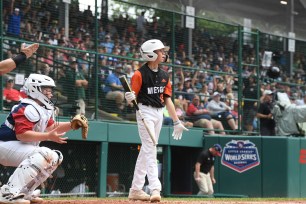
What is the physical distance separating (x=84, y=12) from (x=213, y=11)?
8727mm

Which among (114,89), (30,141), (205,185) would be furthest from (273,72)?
(30,141)

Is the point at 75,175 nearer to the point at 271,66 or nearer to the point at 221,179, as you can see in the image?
the point at 221,179

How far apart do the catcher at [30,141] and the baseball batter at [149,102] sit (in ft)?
5.58

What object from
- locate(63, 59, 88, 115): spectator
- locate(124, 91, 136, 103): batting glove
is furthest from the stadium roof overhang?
locate(124, 91, 136, 103): batting glove

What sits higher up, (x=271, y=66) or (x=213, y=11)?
(x=213, y=11)

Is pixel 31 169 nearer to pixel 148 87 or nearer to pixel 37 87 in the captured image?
pixel 37 87

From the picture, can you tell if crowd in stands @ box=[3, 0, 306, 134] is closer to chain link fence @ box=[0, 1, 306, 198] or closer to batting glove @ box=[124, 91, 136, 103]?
chain link fence @ box=[0, 1, 306, 198]

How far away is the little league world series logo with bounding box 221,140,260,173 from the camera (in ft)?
55.1

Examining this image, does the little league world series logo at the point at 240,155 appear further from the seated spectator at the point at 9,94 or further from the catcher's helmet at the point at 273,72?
the seated spectator at the point at 9,94

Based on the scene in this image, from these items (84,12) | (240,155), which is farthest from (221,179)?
(84,12)

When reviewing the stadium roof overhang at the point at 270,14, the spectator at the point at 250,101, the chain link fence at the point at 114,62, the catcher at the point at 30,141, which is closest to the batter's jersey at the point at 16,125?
the catcher at the point at 30,141

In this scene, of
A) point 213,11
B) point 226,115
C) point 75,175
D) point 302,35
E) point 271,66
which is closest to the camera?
point 75,175

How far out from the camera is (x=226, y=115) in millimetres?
17672

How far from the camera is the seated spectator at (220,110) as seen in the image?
1745 centimetres
